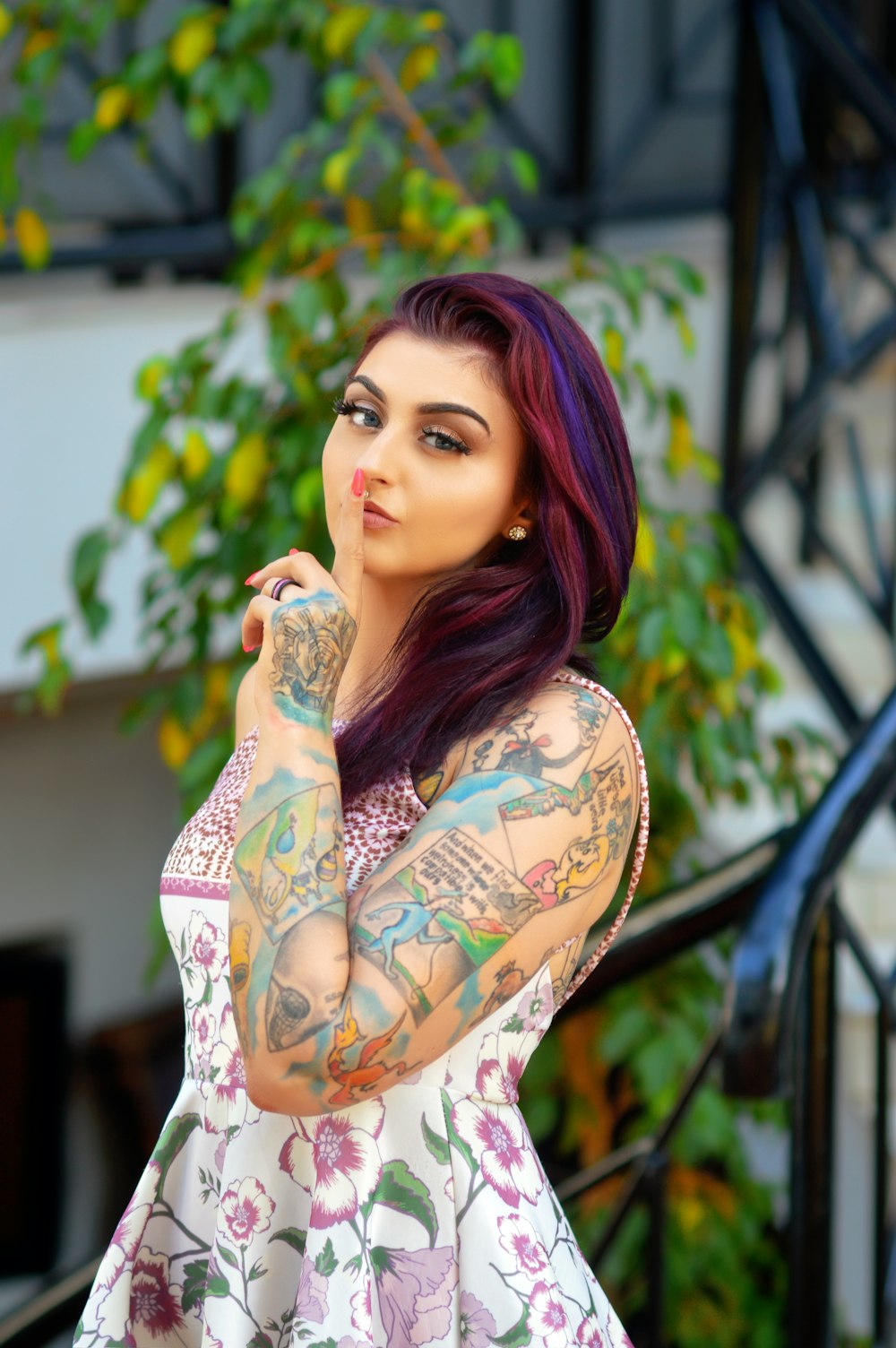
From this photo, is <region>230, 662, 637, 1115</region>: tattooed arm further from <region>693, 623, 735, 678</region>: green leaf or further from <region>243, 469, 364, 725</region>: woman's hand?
<region>693, 623, 735, 678</region>: green leaf

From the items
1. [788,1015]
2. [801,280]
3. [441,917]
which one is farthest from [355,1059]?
[801,280]

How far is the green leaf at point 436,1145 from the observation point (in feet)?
3.93

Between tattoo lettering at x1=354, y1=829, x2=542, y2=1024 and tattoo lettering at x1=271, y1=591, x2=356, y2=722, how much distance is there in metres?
0.14

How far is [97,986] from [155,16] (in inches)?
87.9

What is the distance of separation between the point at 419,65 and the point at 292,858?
172 cm

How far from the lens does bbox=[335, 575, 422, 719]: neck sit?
52.4 inches

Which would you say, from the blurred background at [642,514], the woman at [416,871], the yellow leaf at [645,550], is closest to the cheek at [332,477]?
the woman at [416,871]

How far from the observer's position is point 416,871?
43.8 inches

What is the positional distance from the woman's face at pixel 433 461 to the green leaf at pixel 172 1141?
47 centimetres

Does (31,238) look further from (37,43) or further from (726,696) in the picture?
(726,696)

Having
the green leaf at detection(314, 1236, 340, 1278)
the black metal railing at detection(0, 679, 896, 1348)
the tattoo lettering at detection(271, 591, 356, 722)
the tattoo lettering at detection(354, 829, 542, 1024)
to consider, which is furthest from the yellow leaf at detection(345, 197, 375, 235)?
the green leaf at detection(314, 1236, 340, 1278)

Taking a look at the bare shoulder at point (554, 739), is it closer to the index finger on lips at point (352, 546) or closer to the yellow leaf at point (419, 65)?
the index finger on lips at point (352, 546)

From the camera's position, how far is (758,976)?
1.56 meters

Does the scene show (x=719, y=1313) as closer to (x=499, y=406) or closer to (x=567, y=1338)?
(x=567, y=1338)
